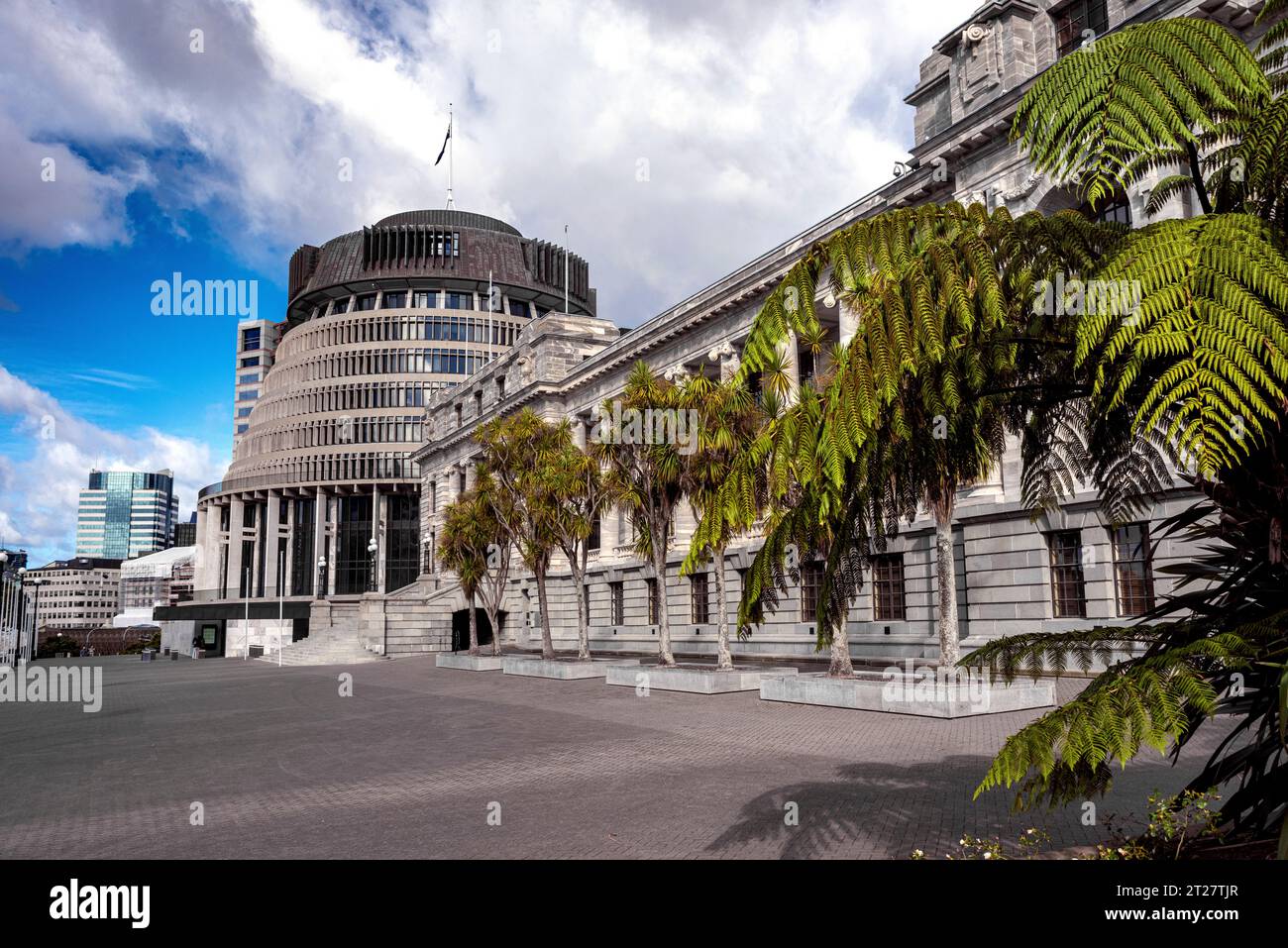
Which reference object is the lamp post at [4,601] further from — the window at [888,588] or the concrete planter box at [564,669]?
the window at [888,588]

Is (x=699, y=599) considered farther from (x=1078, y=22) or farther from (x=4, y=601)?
(x=4, y=601)

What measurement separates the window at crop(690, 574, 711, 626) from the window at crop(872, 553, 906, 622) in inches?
450

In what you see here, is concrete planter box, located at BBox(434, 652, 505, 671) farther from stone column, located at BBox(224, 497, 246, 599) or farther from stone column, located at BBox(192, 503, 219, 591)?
stone column, located at BBox(192, 503, 219, 591)

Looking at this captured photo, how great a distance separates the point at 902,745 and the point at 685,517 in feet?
111

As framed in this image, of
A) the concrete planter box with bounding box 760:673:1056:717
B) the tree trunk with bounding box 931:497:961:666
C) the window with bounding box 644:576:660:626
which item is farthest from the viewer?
the window with bounding box 644:576:660:626

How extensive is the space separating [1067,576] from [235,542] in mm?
98793

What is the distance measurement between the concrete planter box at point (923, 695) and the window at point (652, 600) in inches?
998

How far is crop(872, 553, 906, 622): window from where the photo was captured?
107ft

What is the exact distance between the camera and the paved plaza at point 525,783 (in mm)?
9156

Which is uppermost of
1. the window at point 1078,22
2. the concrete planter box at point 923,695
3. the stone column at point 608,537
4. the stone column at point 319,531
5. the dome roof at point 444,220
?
the dome roof at point 444,220

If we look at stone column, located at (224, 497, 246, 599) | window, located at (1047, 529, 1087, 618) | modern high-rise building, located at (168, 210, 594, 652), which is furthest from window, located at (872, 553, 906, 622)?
stone column, located at (224, 497, 246, 599)

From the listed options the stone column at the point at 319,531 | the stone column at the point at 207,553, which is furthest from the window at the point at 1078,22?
the stone column at the point at 207,553

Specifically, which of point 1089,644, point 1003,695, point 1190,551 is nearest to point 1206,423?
point 1089,644

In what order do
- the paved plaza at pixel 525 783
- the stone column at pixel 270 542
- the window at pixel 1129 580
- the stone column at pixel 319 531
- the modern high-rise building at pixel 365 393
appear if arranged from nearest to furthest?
1. the paved plaza at pixel 525 783
2. the window at pixel 1129 580
3. the stone column at pixel 319 531
4. the modern high-rise building at pixel 365 393
5. the stone column at pixel 270 542
